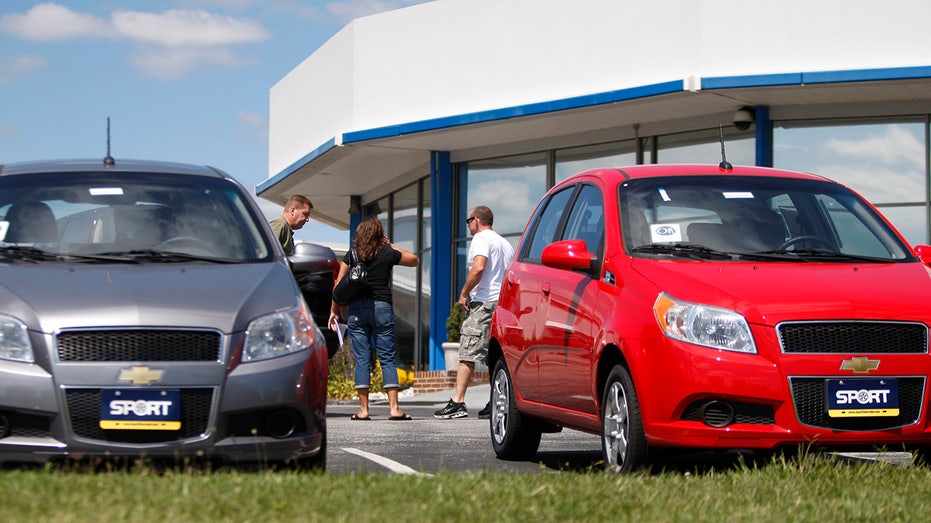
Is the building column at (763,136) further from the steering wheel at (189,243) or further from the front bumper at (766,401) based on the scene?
the steering wheel at (189,243)

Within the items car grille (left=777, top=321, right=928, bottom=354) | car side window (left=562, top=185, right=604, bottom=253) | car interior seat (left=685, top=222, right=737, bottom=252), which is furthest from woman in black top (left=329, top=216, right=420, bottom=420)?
car grille (left=777, top=321, right=928, bottom=354)

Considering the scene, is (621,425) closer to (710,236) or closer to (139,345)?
(710,236)

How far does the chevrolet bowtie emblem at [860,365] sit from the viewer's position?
6586mm

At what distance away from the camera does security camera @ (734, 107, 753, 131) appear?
18.8 metres

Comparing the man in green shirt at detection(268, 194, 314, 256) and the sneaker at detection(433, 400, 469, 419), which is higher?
the man in green shirt at detection(268, 194, 314, 256)

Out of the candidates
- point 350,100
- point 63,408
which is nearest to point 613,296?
point 63,408

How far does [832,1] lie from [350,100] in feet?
27.7

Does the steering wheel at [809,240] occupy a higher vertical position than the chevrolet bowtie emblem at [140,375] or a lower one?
higher

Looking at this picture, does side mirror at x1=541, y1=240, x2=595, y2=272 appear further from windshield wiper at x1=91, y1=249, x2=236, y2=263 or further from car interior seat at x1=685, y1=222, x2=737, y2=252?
windshield wiper at x1=91, y1=249, x2=236, y2=263

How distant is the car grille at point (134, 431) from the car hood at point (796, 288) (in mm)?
2231

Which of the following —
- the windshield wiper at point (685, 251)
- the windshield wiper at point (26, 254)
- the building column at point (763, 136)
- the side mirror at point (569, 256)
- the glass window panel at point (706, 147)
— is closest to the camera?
the windshield wiper at point (26, 254)

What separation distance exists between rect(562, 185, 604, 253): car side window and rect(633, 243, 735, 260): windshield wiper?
38 cm

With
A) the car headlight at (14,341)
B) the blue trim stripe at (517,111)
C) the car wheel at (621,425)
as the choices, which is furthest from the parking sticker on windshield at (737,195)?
the blue trim stripe at (517,111)

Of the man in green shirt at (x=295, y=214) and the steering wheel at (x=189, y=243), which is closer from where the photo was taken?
the steering wheel at (x=189, y=243)
